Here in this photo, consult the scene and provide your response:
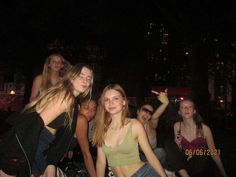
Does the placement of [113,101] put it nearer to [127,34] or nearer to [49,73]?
[49,73]

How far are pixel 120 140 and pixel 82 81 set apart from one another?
73 cm

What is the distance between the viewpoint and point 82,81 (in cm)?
364

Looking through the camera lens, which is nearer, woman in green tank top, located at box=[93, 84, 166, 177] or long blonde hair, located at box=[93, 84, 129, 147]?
woman in green tank top, located at box=[93, 84, 166, 177]

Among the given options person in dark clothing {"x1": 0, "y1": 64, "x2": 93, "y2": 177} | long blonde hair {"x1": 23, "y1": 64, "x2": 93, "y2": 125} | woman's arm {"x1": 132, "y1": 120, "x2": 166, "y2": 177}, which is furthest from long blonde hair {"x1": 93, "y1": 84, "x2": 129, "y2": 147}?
long blonde hair {"x1": 23, "y1": 64, "x2": 93, "y2": 125}

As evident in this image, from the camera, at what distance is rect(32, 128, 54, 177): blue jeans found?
132 inches

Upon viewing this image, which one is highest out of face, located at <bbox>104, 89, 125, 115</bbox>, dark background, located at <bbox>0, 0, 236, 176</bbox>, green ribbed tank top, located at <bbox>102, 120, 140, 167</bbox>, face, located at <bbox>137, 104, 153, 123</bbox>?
dark background, located at <bbox>0, 0, 236, 176</bbox>

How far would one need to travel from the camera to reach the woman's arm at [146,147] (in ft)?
12.0

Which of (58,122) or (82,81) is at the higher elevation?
(82,81)

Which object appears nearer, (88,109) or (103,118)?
(103,118)

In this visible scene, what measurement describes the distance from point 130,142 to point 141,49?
2140cm

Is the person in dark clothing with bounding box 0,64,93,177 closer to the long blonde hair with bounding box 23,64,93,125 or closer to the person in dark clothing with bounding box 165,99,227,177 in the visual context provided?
the long blonde hair with bounding box 23,64,93,125

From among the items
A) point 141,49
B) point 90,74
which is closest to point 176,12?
point 141,49

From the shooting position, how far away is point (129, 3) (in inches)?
821
